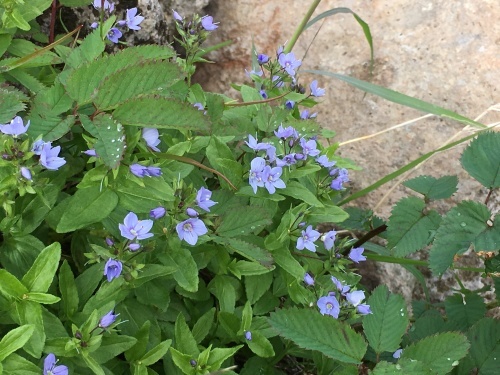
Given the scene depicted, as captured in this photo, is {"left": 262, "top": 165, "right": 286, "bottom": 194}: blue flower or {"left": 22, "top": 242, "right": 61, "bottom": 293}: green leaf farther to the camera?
{"left": 262, "top": 165, "right": 286, "bottom": 194}: blue flower

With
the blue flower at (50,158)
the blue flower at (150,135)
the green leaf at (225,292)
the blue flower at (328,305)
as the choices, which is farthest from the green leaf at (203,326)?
the blue flower at (50,158)

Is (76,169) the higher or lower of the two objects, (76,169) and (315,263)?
the higher

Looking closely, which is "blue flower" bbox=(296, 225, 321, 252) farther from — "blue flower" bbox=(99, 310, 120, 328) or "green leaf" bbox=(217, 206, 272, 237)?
"blue flower" bbox=(99, 310, 120, 328)

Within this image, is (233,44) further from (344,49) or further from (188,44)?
(188,44)

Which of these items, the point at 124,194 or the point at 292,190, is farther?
the point at 292,190

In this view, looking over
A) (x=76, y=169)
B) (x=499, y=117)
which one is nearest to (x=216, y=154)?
(x=76, y=169)

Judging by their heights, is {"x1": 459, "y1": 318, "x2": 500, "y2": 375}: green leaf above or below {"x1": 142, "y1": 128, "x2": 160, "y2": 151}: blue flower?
below

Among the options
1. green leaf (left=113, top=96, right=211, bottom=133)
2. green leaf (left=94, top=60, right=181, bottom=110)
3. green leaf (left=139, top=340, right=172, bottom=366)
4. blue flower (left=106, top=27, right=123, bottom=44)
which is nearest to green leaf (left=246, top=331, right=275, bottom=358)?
green leaf (left=139, top=340, right=172, bottom=366)
